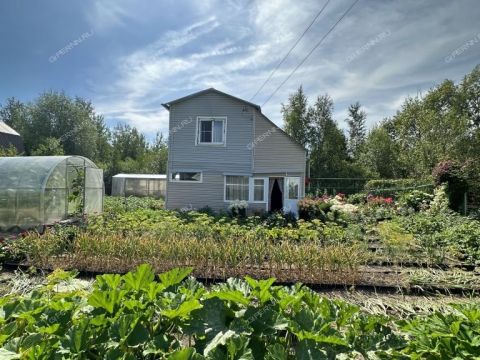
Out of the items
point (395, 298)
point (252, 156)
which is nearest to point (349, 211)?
point (252, 156)

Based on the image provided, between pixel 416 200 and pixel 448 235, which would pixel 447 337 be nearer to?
pixel 448 235

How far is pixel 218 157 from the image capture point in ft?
47.4

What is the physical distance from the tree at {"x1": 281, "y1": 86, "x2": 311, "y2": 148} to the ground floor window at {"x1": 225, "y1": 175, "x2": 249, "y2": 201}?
574 inches

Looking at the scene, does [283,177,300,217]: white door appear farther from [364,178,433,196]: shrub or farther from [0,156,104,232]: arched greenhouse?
[0,156,104,232]: arched greenhouse

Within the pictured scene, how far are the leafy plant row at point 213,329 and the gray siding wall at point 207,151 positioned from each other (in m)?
12.4

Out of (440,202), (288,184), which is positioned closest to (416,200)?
(440,202)

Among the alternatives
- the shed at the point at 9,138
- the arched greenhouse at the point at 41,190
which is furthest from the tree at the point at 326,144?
the shed at the point at 9,138

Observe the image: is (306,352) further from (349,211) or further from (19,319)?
(349,211)

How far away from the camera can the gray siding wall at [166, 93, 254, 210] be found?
14.3 metres

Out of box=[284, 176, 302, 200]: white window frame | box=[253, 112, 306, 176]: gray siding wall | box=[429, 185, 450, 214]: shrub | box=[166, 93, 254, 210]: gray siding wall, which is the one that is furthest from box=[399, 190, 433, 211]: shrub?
box=[166, 93, 254, 210]: gray siding wall

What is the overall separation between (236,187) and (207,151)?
7.26 feet

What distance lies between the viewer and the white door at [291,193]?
14125 millimetres

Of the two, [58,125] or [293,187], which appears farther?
[58,125]

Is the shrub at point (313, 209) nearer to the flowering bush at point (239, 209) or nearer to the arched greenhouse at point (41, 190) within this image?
the flowering bush at point (239, 209)
